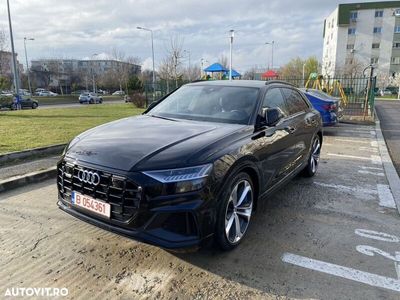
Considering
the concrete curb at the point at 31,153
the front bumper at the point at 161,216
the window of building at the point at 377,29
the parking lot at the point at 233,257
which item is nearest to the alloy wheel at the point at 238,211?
the parking lot at the point at 233,257

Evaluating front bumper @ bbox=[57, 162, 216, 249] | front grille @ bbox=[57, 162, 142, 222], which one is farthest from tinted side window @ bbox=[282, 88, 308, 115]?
front grille @ bbox=[57, 162, 142, 222]

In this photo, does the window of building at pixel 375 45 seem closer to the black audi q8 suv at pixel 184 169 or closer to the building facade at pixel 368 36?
the building facade at pixel 368 36

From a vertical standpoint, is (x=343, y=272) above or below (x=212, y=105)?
below

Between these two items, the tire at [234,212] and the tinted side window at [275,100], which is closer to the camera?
the tire at [234,212]

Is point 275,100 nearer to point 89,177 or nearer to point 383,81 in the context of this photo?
point 89,177

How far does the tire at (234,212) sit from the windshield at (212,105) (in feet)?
2.54

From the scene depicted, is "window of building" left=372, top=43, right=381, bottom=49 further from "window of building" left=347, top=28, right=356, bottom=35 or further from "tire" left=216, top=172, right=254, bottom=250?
"tire" left=216, top=172, right=254, bottom=250

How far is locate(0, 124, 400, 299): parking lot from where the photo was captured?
266cm

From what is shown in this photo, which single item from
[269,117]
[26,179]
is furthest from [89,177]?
[26,179]

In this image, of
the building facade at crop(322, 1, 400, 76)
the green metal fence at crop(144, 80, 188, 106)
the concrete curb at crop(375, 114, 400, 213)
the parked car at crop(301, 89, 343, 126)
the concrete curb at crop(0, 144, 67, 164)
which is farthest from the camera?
the building facade at crop(322, 1, 400, 76)

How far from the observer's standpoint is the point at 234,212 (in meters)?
3.18

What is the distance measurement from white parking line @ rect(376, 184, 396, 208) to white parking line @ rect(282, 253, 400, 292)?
6.59 feet

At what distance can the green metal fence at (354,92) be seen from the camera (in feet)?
51.8

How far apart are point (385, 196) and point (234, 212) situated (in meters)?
3.00
